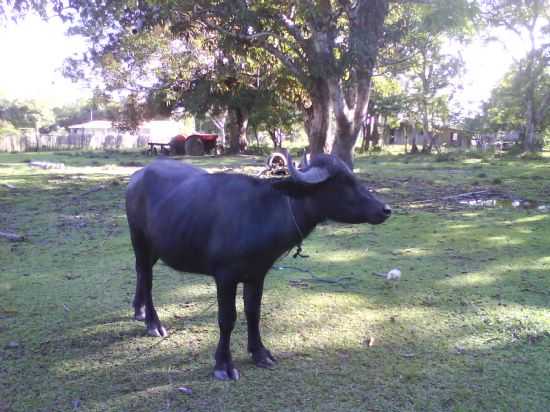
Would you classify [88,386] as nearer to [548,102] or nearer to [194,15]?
[194,15]

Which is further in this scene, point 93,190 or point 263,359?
point 93,190

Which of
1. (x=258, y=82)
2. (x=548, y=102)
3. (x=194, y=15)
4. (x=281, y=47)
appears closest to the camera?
(x=194, y=15)

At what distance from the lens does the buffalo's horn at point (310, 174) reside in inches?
138

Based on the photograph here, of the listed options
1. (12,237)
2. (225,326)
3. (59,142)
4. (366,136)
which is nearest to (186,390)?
(225,326)

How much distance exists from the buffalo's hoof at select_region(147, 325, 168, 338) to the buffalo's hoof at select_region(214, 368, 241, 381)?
38.4 inches

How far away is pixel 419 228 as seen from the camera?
31.4 feet

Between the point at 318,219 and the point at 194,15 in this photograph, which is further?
the point at 194,15

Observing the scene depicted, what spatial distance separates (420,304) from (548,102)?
32.6 metres

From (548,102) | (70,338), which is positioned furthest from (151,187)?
(548,102)

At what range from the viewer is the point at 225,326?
3.91 m

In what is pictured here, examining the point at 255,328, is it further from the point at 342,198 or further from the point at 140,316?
the point at 140,316

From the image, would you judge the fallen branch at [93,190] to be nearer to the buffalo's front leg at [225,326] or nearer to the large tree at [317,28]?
the large tree at [317,28]

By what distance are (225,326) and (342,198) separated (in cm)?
135

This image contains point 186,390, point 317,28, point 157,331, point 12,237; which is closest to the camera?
point 186,390
